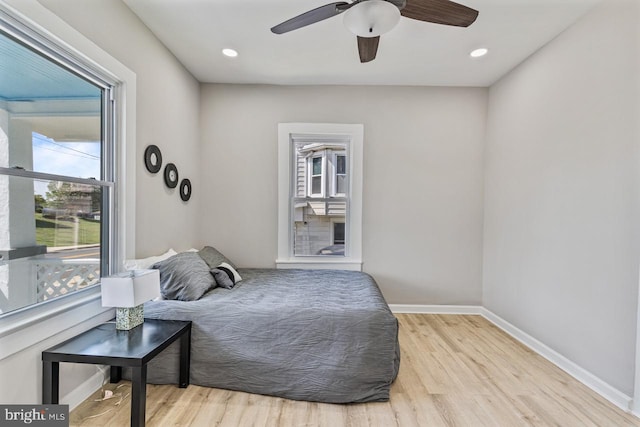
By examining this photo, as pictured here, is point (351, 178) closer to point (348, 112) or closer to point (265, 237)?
point (348, 112)

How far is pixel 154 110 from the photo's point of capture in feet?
8.75

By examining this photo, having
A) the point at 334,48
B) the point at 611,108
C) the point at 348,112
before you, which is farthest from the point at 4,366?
the point at 611,108

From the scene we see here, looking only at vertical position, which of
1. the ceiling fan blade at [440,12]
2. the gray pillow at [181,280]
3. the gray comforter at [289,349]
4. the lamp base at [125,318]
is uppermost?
the ceiling fan blade at [440,12]

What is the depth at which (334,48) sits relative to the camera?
2.84 metres

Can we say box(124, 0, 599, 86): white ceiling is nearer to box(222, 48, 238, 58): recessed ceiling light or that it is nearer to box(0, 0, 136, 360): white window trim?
box(222, 48, 238, 58): recessed ceiling light

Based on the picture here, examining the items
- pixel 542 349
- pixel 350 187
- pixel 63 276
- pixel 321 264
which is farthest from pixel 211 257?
pixel 542 349

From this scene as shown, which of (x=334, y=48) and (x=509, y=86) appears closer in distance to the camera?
(x=334, y=48)

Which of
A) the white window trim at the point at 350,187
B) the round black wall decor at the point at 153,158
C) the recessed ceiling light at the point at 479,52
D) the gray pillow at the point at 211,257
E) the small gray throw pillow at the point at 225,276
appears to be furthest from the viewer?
the white window trim at the point at 350,187

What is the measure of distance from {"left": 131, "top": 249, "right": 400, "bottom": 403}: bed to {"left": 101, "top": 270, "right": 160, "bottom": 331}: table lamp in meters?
0.25

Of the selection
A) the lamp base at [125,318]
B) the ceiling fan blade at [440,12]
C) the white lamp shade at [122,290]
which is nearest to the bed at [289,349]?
the lamp base at [125,318]

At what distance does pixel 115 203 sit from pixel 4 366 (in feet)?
3.69

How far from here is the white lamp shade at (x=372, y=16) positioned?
158cm

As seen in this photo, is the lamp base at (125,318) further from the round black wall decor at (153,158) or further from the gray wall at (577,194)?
the gray wall at (577,194)

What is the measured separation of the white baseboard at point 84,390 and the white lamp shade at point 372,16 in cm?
271
